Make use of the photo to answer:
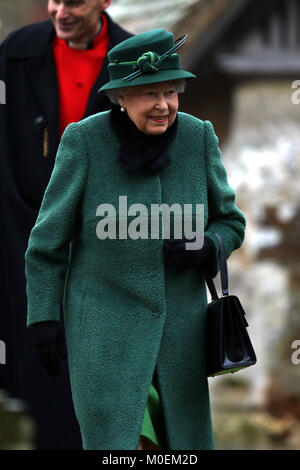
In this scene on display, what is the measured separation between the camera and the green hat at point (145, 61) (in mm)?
4535

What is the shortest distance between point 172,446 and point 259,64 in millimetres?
4725

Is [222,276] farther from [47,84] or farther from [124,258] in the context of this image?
[47,84]

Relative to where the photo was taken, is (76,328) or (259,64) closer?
(76,328)

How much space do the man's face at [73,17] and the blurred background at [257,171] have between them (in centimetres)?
324

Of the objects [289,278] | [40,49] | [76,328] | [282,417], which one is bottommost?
[282,417]

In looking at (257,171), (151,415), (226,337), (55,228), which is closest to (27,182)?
(55,228)

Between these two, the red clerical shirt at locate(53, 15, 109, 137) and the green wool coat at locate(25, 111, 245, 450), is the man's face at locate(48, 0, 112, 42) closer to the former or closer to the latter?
the red clerical shirt at locate(53, 15, 109, 137)

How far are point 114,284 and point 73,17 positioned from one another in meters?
1.30

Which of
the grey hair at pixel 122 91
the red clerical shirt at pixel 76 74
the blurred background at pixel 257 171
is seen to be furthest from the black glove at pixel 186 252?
the blurred background at pixel 257 171

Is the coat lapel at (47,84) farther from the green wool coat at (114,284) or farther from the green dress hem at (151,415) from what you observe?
the green dress hem at (151,415)

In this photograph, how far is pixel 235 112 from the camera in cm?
927

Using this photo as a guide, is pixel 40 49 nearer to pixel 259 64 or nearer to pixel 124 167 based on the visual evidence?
pixel 124 167
